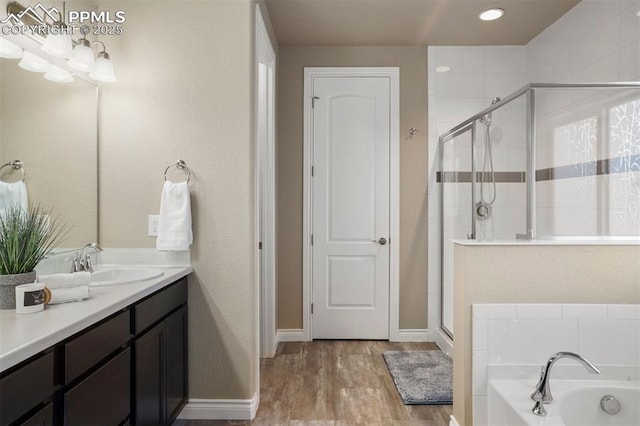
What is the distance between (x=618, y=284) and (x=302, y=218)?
7.48 ft

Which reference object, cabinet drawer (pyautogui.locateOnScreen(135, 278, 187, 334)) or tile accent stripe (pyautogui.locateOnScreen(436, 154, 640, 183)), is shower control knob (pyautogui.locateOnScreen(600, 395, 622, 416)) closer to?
tile accent stripe (pyautogui.locateOnScreen(436, 154, 640, 183))

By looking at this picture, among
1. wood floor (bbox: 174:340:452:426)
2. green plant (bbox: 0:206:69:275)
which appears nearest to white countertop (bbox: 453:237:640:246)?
wood floor (bbox: 174:340:452:426)

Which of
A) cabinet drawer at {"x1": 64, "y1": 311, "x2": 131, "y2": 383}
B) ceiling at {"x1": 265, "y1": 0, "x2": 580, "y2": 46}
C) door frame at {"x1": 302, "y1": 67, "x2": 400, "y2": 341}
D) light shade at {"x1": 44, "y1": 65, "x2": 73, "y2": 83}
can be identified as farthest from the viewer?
door frame at {"x1": 302, "y1": 67, "x2": 400, "y2": 341}

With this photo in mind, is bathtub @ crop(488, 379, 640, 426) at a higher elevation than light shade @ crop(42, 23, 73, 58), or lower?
lower

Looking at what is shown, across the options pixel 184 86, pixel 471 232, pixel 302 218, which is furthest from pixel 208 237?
pixel 471 232

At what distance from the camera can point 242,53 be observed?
2.24m

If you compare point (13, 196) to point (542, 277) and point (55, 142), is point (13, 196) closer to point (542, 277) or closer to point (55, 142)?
point (55, 142)

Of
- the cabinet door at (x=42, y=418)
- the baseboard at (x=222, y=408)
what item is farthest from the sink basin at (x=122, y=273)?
the cabinet door at (x=42, y=418)

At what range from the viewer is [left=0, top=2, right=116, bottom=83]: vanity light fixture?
5.65 feet

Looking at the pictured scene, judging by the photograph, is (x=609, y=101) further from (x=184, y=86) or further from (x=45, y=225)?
(x=45, y=225)

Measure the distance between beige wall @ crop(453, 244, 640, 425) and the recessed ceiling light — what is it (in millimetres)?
1929

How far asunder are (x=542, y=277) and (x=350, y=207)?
6.11 feet

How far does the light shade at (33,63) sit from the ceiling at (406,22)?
4.86ft

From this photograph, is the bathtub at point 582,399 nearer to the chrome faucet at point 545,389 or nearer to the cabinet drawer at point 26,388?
the chrome faucet at point 545,389
